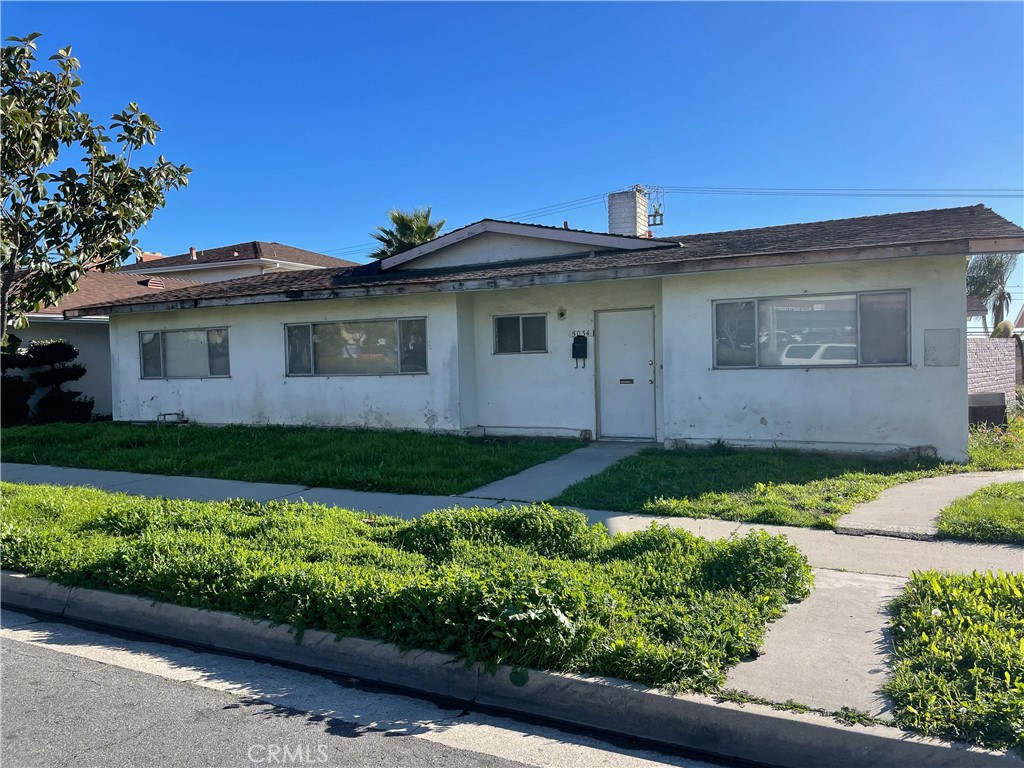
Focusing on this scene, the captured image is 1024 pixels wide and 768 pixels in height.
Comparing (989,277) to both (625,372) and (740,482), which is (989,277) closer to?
(625,372)

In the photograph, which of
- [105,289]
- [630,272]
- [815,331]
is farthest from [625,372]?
[105,289]

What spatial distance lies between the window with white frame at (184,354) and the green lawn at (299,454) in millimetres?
1460

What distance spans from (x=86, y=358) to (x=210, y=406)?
723 centimetres

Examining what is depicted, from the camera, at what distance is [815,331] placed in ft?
34.6

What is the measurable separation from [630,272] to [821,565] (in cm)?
581

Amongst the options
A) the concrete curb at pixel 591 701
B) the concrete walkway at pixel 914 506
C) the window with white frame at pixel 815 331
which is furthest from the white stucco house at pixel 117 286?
the concrete walkway at pixel 914 506

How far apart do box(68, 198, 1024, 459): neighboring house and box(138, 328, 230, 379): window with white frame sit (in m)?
0.04

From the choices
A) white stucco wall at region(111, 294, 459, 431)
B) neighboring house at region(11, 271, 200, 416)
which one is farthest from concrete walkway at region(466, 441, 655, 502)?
neighboring house at region(11, 271, 200, 416)

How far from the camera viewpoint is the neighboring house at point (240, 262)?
101 ft

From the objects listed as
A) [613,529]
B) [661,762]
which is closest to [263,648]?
[661,762]

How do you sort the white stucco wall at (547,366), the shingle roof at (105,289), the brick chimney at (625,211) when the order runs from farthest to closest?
the shingle roof at (105,289) → the brick chimney at (625,211) → the white stucco wall at (547,366)

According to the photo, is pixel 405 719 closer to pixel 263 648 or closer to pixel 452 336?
pixel 263 648

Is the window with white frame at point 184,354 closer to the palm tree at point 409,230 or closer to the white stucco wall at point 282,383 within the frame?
the white stucco wall at point 282,383

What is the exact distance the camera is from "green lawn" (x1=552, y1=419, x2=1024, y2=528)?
7555 mm
